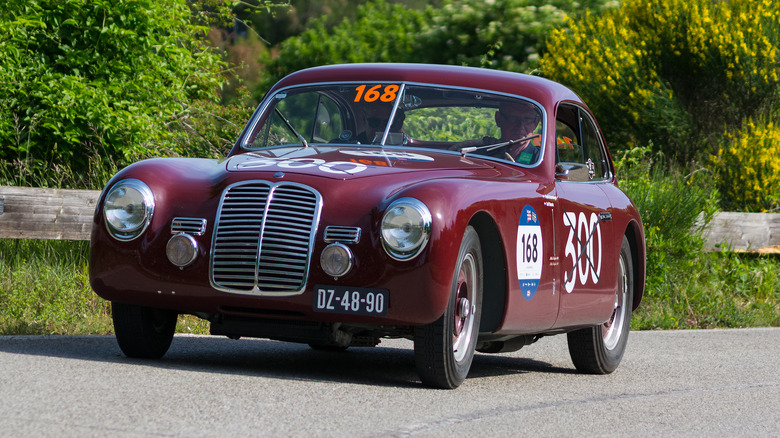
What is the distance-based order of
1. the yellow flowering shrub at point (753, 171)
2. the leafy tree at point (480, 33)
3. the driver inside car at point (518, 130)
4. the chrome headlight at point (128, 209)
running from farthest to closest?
the leafy tree at point (480, 33) < the yellow flowering shrub at point (753, 171) < the driver inside car at point (518, 130) < the chrome headlight at point (128, 209)

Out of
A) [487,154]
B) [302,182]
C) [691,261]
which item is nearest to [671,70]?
[691,261]

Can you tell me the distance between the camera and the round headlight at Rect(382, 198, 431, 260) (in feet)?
19.1

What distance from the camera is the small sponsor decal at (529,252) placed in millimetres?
6629

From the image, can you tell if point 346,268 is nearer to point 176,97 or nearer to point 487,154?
point 487,154

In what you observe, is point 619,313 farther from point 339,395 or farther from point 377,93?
point 339,395

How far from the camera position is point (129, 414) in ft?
15.9

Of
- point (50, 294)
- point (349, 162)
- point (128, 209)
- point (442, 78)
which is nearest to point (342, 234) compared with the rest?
point (349, 162)

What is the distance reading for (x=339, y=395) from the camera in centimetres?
573

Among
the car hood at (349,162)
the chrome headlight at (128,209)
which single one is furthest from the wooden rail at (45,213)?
the chrome headlight at (128,209)

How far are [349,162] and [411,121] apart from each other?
108cm

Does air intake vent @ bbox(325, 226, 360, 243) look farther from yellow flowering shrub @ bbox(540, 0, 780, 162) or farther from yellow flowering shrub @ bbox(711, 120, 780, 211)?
yellow flowering shrub @ bbox(540, 0, 780, 162)

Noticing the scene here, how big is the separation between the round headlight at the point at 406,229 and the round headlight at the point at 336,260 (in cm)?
19

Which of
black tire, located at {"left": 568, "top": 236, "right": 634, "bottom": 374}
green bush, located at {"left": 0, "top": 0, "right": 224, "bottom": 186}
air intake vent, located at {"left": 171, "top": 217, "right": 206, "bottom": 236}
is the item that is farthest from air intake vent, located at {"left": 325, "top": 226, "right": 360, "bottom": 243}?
green bush, located at {"left": 0, "top": 0, "right": 224, "bottom": 186}

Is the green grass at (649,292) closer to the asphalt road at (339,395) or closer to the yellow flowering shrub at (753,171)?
the asphalt road at (339,395)
